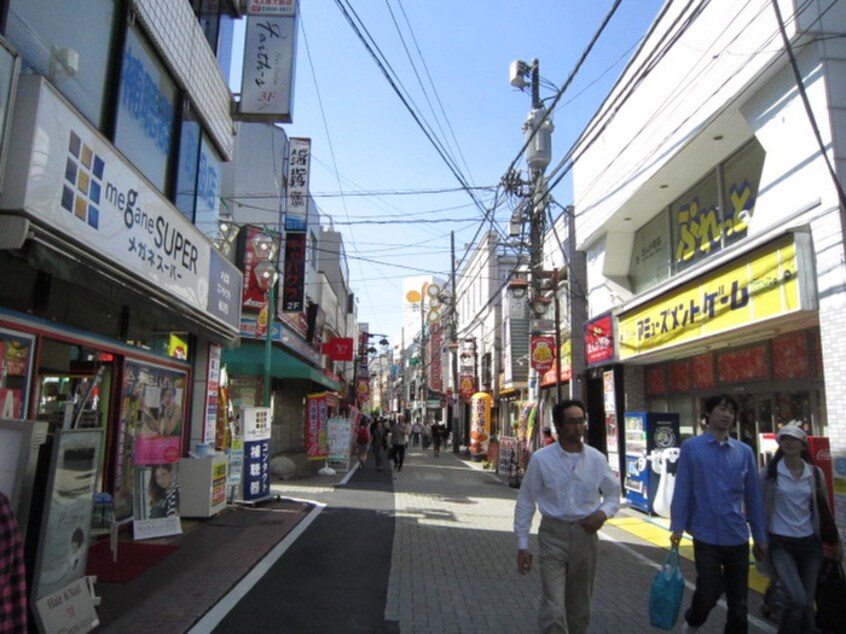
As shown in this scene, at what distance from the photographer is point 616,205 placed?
13.8 meters

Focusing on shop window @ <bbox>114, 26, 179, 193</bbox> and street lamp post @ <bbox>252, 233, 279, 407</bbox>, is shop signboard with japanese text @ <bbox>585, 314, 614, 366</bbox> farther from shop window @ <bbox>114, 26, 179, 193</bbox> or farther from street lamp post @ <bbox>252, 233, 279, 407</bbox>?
shop window @ <bbox>114, 26, 179, 193</bbox>

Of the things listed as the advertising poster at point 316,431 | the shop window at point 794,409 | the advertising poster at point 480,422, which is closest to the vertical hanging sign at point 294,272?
the advertising poster at point 316,431

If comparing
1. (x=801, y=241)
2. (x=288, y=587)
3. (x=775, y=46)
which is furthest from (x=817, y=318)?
(x=288, y=587)

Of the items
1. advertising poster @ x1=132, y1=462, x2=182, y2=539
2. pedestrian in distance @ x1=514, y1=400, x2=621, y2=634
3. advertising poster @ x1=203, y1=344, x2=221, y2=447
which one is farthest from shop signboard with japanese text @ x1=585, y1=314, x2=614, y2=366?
pedestrian in distance @ x1=514, y1=400, x2=621, y2=634

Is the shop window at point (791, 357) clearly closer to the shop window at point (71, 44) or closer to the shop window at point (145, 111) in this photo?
the shop window at point (145, 111)

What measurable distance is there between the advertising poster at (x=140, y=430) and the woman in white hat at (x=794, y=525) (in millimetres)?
6897

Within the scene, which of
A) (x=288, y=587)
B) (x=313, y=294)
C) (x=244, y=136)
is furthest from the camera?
(x=313, y=294)

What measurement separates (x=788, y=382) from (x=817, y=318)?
1867mm

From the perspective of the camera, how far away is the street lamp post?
44.1ft

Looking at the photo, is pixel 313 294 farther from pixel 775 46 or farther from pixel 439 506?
pixel 775 46

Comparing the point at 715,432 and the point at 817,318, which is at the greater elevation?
the point at 817,318

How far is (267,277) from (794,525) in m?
11.1

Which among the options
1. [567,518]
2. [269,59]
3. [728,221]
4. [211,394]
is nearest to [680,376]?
[728,221]

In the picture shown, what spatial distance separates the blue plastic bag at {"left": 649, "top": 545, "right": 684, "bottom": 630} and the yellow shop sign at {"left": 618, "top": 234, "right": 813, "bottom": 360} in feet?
15.6
